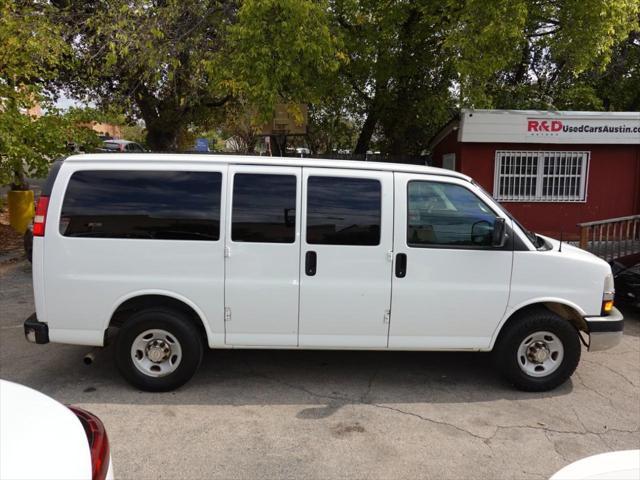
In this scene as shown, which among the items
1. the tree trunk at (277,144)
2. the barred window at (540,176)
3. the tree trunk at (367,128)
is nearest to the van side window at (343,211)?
the barred window at (540,176)

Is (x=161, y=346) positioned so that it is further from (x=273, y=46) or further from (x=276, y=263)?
(x=273, y=46)

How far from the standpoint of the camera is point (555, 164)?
12.7 m

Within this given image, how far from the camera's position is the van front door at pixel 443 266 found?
176 inches

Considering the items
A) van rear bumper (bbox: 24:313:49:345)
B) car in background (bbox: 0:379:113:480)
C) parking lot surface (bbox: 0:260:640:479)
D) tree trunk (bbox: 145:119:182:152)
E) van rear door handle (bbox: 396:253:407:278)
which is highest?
tree trunk (bbox: 145:119:182:152)

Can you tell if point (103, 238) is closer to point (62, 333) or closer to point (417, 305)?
point (62, 333)

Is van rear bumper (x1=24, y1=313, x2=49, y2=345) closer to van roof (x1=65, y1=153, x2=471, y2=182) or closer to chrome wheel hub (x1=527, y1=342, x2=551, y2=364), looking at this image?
van roof (x1=65, y1=153, x2=471, y2=182)

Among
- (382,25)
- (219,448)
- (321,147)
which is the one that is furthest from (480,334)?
(321,147)

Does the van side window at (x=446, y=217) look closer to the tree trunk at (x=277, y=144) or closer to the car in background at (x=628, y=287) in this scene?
the car in background at (x=628, y=287)

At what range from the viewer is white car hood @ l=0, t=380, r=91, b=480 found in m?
1.83

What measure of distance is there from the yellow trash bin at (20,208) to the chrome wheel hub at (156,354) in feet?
30.4

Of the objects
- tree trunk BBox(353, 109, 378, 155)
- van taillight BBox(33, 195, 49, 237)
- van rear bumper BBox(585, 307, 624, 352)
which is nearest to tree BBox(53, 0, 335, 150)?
tree trunk BBox(353, 109, 378, 155)

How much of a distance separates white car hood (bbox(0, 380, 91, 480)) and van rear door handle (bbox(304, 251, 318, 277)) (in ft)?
7.84

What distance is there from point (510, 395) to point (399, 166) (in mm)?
2254

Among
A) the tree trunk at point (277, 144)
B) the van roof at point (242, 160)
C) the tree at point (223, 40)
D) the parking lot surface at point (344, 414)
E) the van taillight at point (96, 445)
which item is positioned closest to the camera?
the van taillight at point (96, 445)
